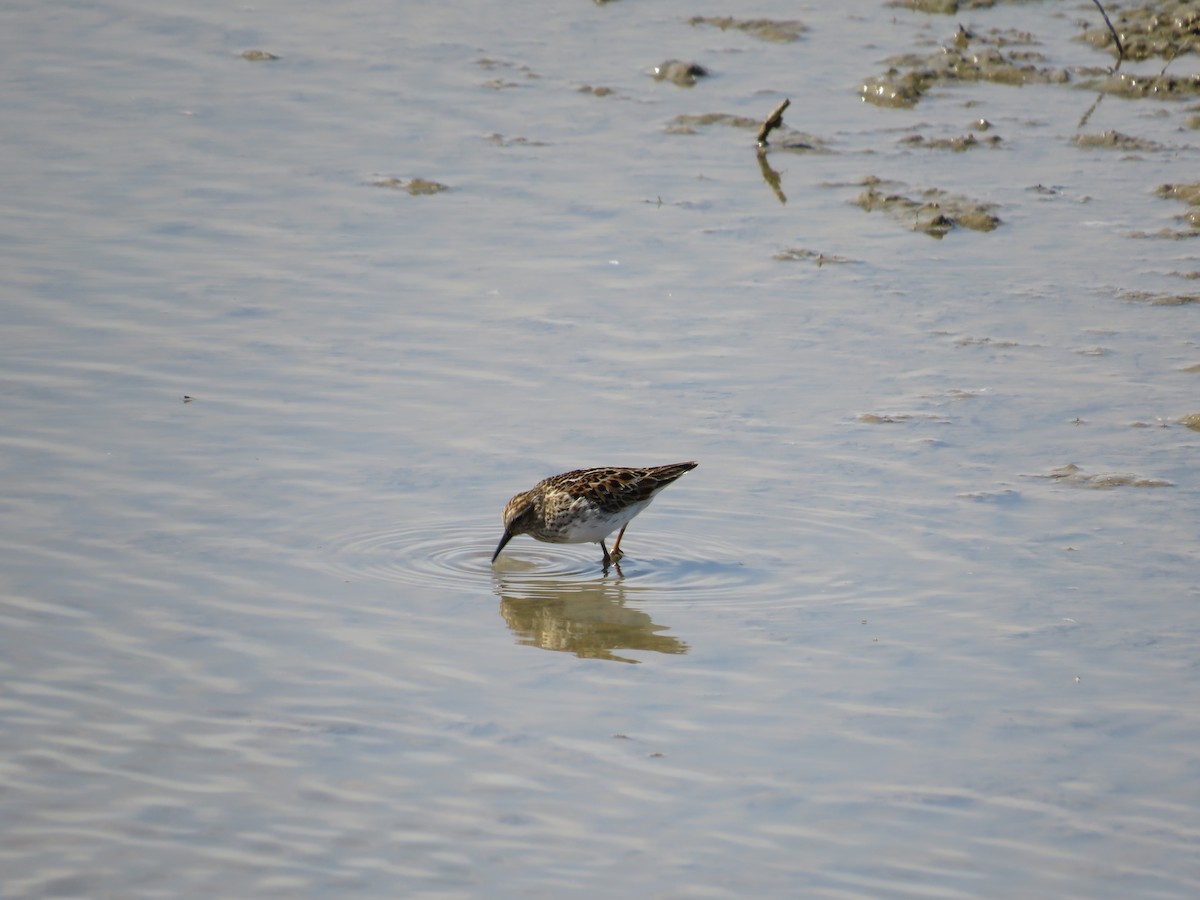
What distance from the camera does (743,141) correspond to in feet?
59.0

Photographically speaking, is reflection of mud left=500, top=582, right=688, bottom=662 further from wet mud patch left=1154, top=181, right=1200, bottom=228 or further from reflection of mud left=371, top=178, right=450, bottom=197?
wet mud patch left=1154, top=181, right=1200, bottom=228

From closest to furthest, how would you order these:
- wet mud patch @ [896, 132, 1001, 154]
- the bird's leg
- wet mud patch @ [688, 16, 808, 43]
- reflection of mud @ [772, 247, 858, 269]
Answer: the bird's leg → reflection of mud @ [772, 247, 858, 269] → wet mud patch @ [896, 132, 1001, 154] → wet mud patch @ [688, 16, 808, 43]

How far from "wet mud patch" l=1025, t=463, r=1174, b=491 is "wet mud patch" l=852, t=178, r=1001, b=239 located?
4.81 metres

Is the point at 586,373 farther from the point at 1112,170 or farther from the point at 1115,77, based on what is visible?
the point at 1115,77

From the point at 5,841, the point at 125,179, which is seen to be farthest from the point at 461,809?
the point at 125,179

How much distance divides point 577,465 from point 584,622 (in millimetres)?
2014

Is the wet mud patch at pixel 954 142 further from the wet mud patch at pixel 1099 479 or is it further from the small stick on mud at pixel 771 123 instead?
the wet mud patch at pixel 1099 479

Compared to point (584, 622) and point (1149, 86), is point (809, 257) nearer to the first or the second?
point (584, 622)

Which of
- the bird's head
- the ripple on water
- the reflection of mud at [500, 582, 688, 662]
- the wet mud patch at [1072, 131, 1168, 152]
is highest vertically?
the wet mud patch at [1072, 131, 1168, 152]

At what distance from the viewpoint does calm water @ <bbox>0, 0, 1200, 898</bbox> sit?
7.28 metres

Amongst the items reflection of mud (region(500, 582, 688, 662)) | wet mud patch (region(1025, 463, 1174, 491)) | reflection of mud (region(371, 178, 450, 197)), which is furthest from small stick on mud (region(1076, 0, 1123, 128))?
reflection of mud (region(500, 582, 688, 662))


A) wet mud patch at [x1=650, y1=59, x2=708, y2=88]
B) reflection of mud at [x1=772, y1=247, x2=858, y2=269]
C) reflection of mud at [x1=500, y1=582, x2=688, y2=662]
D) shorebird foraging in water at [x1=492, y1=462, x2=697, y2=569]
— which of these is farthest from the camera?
wet mud patch at [x1=650, y1=59, x2=708, y2=88]

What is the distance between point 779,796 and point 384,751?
190 cm

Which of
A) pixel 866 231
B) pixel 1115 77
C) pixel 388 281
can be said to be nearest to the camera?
pixel 388 281
